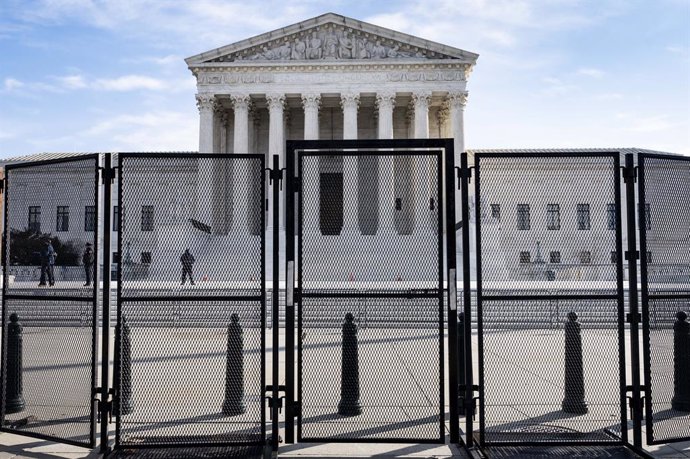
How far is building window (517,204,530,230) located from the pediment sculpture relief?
154 ft

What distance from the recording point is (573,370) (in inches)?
283

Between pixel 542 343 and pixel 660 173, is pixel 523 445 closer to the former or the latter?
pixel 660 173

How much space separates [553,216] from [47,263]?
596 centimetres

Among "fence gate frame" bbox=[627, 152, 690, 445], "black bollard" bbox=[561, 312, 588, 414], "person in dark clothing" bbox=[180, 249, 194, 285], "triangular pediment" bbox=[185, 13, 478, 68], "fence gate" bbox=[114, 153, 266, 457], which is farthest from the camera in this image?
"triangular pediment" bbox=[185, 13, 478, 68]

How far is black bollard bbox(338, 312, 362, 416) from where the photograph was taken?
6.80 metres

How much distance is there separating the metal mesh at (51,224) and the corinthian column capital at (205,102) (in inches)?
1796

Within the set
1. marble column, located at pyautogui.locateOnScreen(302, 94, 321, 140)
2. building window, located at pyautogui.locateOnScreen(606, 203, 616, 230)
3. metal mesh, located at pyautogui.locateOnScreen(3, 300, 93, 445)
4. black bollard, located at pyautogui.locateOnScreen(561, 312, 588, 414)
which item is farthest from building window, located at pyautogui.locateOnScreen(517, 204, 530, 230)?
marble column, located at pyautogui.locateOnScreen(302, 94, 321, 140)

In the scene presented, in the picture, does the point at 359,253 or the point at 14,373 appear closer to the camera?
the point at 359,253

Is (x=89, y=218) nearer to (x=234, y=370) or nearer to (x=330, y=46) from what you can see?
(x=234, y=370)

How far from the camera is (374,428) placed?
261 inches

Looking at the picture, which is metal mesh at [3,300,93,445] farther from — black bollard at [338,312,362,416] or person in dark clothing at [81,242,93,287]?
black bollard at [338,312,362,416]

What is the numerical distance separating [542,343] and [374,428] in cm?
758

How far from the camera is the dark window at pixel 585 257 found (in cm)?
A: 657

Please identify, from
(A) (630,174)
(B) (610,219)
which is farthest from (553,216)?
(A) (630,174)
